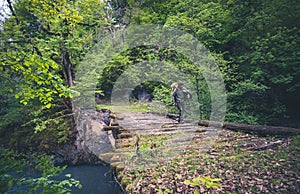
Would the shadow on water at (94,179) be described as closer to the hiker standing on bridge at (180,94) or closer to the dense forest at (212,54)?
the dense forest at (212,54)

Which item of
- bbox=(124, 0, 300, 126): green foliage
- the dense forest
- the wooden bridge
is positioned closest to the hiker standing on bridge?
the wooden bridge

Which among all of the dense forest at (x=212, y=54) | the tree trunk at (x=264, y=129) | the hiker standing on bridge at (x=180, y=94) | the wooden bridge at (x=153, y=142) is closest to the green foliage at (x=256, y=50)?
the dense forest at (x=212, y=54)

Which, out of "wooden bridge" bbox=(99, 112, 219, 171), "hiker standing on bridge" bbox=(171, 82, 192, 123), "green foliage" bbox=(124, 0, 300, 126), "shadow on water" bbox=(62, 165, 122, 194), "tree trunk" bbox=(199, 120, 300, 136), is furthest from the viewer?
"green foliage" bbox=(124, 0, 300, 126)

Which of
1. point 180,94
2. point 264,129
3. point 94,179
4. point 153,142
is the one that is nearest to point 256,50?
point 264,129

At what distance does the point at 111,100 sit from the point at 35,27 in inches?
270

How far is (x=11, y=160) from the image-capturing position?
3018 mm

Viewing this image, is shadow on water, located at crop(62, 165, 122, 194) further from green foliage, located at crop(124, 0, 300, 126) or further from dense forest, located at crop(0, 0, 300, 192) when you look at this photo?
green foliage, located at crop(124, 0, 300, 126)

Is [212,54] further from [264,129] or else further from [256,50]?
[264,129]

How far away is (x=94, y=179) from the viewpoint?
668 cm

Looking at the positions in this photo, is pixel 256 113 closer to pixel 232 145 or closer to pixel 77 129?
pixel 232 145

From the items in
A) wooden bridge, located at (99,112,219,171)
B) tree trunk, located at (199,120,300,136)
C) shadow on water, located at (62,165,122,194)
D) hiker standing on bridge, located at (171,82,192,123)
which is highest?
hiker standing on bridge, located at (171,82,192,123)

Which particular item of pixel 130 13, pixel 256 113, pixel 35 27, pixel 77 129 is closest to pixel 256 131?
pixel 256 113

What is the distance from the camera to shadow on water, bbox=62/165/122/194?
5.80 metres

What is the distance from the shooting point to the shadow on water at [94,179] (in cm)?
580
